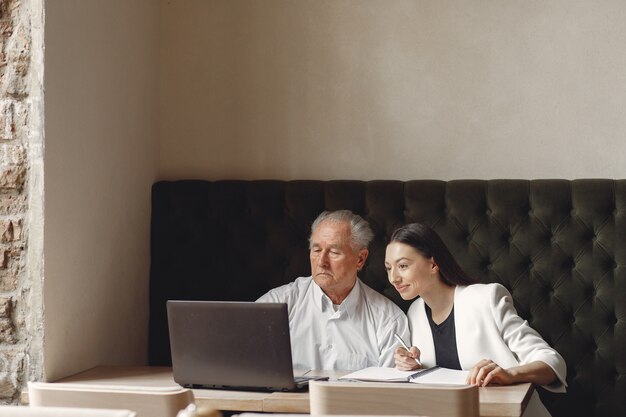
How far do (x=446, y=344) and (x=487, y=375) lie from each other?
0.51m

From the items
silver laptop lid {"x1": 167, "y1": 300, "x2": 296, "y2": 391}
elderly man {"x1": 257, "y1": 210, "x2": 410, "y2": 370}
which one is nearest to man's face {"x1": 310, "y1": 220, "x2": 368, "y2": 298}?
elderly man {"x1": 257, "y1": 210, "x2": 410, "y2": 370}

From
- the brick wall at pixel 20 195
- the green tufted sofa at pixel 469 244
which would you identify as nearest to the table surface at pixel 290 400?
the brick wall at pixel 20 195

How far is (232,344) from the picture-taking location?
273 centimetres

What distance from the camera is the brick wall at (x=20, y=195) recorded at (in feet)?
10.2

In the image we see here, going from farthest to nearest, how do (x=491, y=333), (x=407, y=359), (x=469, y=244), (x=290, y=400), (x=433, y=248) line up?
1. (x=469, y=244)
2. (x=433, y=248)
3. (x=491, y=333)
4. (x=407, y=359)
5. (x=290, y=400)

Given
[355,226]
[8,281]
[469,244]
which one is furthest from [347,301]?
[8,281]

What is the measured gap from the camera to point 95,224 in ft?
11.4

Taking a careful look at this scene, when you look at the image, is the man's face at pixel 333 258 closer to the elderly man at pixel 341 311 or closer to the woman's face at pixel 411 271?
the elderly man at pixel 341 311

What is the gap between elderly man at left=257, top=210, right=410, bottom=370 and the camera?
352 cm

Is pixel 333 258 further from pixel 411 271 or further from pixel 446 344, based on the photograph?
pixel 446 344

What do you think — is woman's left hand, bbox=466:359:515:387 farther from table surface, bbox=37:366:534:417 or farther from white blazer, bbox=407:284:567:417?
white blazer, bbox=407:284:567:417

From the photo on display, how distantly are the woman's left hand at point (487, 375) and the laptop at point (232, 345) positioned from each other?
505 millimetres

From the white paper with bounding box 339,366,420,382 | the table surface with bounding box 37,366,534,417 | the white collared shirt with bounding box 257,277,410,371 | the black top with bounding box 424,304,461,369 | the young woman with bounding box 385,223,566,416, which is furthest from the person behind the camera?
the white collared shirt with bounding box 257,277,410,371

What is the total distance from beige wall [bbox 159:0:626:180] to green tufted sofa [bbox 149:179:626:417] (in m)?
0.21
